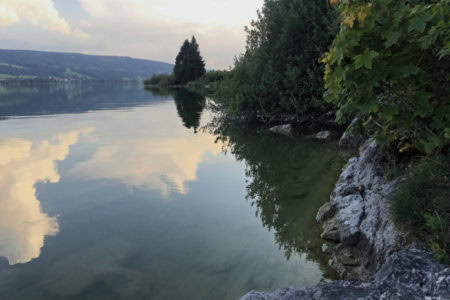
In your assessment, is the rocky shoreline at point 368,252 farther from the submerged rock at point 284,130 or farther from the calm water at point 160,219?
the submerged rock at point 284,130

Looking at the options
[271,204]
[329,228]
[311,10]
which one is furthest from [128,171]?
[311,10]

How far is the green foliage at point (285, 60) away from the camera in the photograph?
67.1 feet

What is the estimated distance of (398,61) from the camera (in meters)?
4.48

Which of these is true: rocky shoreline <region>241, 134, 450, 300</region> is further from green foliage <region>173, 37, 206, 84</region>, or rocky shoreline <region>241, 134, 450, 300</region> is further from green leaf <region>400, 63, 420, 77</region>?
green foliage <region>173, 37, 206, 84</region>

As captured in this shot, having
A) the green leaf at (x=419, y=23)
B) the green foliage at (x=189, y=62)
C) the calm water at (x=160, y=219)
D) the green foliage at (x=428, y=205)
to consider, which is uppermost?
the green foliage at (x=189, y=62)

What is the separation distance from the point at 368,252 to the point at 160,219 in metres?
5.03

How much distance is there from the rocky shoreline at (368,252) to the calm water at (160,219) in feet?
1.65

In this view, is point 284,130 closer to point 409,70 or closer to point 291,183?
point 291,183

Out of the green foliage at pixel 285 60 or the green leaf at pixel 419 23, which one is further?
the green foliage at pixel 285 60

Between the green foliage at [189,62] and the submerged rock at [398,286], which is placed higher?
the green foliage at [189,62]

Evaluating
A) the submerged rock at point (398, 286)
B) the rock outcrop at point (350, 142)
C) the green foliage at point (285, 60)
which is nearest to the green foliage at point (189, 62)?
the green foliage at point (285, 60)

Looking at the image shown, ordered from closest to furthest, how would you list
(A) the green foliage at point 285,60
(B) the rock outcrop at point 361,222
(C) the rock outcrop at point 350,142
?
(B) the rock outcrop at point 361,222
(C) the rock outcrop at point 350,142
(A) the green foliage at point 285,60

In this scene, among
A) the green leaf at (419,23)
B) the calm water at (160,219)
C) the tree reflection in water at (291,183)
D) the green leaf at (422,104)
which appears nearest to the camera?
the green leaf at (419,23)

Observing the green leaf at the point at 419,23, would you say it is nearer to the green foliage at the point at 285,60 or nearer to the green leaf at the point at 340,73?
the green leaf at the point at 340,73
